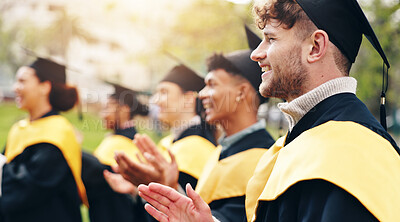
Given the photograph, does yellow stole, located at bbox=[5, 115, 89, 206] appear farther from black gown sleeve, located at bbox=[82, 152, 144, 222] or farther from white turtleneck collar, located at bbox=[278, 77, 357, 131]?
white turtleneck collar, located at bbox=[278, 77, 357, 131]

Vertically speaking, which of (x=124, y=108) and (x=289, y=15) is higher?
(x=289, y=15)

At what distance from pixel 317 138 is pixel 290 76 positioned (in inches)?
11.5

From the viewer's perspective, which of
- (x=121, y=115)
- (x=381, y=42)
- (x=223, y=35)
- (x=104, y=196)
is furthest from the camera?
(x=223, y=35)

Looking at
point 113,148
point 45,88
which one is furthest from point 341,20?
point 113,148

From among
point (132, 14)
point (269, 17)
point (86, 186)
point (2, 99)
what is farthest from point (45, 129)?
point (2, 99)

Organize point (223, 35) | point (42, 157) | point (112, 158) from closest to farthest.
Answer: point (42, 157)
point (112, 158)
point (223, 35)

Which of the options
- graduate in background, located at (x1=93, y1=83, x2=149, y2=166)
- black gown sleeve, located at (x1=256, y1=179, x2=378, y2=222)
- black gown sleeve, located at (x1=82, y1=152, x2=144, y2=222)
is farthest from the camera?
graduate in background, located at (x1=93, y1=83, x2=149, y2=166)

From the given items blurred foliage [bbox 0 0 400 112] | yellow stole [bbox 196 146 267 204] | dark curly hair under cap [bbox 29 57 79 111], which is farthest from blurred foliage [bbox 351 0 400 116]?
yellow stole [bbox 196 146 267 204]

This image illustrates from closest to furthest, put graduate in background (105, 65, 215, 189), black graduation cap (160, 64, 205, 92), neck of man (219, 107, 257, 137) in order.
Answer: graduate in background (105, 65, 215, 189) → neck of man (219, 107, 257, 137) → black graduation cap (160, 64, 205, 92)

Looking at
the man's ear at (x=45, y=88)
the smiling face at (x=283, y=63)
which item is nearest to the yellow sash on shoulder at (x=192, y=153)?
the man's ear at (x=45, y=88)

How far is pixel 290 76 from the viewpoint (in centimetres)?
147

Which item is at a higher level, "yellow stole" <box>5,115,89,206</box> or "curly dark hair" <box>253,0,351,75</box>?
"curly dark hair" <box>253,0,351,75</box>

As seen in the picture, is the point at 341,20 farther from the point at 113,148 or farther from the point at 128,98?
the point at 128,98

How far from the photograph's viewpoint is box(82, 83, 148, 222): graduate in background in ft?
14.0
